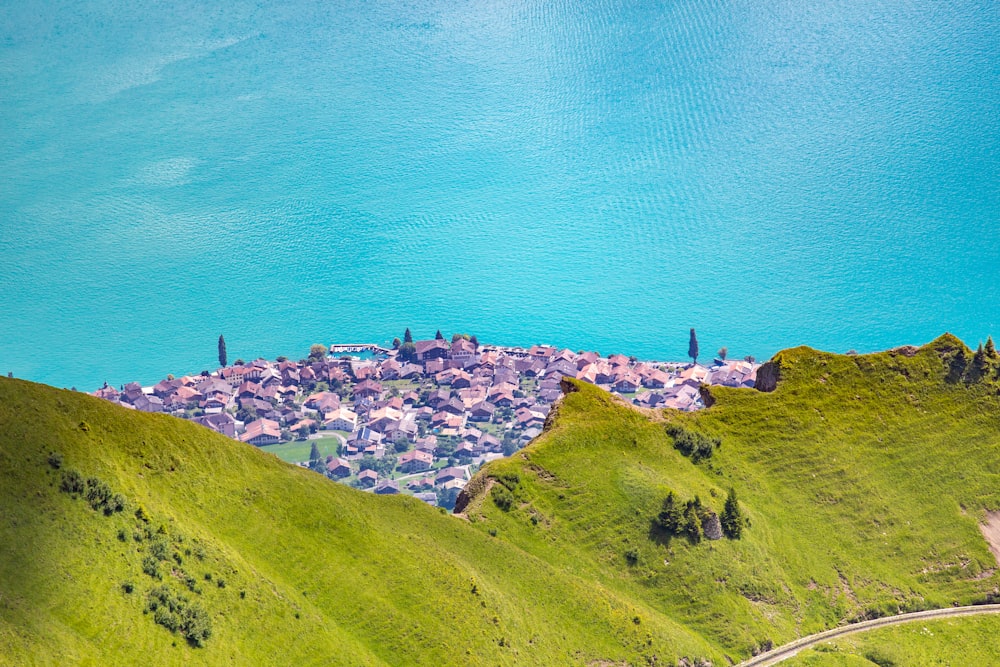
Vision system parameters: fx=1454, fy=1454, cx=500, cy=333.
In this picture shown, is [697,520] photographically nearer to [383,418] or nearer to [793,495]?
[793,495]

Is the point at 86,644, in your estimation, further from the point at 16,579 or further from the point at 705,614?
the point at 705,614

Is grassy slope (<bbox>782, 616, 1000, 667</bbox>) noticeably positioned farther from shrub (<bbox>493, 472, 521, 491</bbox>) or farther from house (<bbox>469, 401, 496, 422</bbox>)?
house (<bbox>469, 401, 496, 422</bbox>)

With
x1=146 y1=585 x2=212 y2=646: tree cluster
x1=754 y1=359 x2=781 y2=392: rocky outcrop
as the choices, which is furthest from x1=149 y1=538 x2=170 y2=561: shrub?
x1=754 y1=359 x2=781 y2=392: rocky outcrop

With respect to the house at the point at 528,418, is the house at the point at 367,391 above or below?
below

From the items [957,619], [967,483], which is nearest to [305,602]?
[957,619]

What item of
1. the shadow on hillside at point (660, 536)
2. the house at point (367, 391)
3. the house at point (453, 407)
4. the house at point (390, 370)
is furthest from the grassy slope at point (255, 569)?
the house at point (390, 370)

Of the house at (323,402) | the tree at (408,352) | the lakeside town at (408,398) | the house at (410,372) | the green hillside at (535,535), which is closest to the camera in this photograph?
the green hillside at (535,535)

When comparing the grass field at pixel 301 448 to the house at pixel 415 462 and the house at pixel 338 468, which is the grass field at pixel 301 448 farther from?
the house at pixel 415 462

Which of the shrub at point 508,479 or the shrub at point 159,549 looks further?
the shrub at point 508,479
